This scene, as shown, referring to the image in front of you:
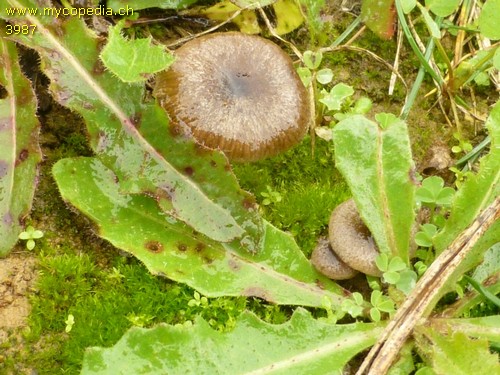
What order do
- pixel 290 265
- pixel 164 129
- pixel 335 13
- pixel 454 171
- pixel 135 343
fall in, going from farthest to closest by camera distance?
1. pixel 335 13
2. pixel 454 171
3. pixel 290 265
4. pixel 164 129
5. pixel 135 343

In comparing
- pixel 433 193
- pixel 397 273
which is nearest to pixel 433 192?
pixel 433 193

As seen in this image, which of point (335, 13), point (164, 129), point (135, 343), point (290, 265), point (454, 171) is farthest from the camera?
point (335, 13)

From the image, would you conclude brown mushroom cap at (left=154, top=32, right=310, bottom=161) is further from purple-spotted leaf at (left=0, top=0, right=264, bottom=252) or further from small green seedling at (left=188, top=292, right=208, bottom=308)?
small green seedling at (left=188, top=292, right=208, bottom=308)

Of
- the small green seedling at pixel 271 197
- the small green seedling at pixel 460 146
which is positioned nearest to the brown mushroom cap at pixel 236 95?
the small green seedling at pixel 271 197

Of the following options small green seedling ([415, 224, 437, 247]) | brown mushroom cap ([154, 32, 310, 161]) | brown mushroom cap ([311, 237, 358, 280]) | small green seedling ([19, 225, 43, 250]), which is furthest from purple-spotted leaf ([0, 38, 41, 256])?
small green seedling ([415, 224, 437, 247])

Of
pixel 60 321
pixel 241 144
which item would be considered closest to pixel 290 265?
pixel 241 144

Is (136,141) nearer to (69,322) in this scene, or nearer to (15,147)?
(15,147)

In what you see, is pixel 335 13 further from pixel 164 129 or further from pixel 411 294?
pixel 411 294
